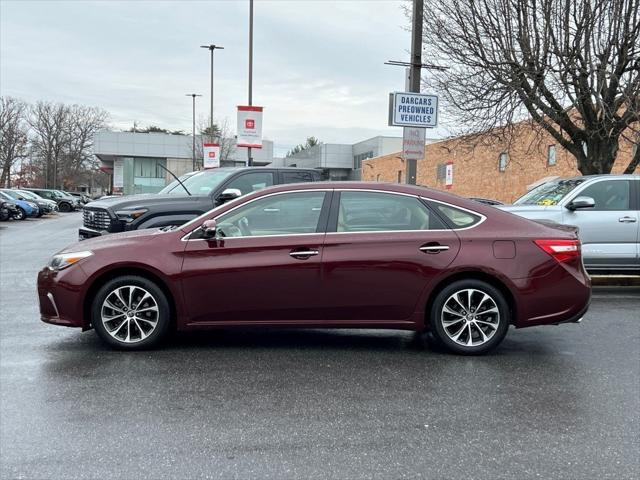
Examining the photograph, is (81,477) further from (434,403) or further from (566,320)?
(566,320)

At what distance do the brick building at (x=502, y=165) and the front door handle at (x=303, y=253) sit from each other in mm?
11886

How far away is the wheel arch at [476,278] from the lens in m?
5.54

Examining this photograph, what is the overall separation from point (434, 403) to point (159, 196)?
6.29m

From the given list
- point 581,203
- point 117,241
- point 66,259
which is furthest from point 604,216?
point 66,259

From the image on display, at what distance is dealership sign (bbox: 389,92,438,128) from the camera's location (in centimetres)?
1098

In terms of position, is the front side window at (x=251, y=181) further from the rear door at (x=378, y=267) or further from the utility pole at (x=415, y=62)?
the rear door at (x=378, y=267)

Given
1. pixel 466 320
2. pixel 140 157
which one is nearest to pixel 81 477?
pixel 466 320

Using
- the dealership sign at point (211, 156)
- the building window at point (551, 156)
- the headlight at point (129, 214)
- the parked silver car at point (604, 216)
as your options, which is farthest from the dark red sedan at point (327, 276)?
the building window at point (551, 156)

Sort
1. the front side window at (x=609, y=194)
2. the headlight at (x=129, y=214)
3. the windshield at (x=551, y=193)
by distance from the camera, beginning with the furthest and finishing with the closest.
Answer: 1. the windshield at (x=551, y=193)
2. the front side window at (x=609, y=194)
3. the headlight at (x=129, y=214)

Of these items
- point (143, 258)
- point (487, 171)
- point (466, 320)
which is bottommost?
point (466, 320)

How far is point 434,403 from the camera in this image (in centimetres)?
443

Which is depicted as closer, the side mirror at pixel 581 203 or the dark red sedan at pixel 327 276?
the dark red sedan at pixel 327 276

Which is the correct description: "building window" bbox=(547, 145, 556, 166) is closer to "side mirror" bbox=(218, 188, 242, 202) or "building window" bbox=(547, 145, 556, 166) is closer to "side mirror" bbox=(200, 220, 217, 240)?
"side mirror" bbox=(218, 188, 242, 202)

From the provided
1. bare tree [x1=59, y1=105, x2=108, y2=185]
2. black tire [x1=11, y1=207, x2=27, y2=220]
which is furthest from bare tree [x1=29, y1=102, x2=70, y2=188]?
black tire [x1=11, y1=207, x2=27, y2=220]
